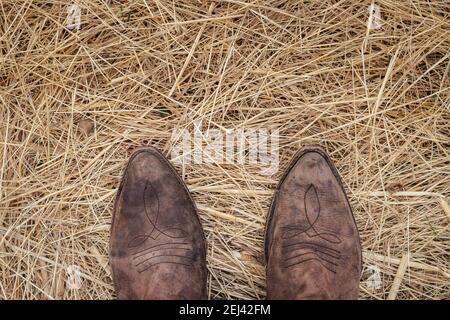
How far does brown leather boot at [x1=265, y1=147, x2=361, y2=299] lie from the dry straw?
2.2 inches

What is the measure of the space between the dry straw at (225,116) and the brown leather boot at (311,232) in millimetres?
55

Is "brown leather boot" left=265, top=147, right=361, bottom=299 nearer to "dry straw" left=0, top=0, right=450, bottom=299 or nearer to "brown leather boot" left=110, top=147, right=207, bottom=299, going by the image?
"dry straw" left=0, top=0, right=450, bottom=299

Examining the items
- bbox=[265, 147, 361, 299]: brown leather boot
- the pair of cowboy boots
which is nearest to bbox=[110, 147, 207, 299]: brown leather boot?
the pair of cowboy boots

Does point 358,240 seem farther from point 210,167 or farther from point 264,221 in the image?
point 210,167

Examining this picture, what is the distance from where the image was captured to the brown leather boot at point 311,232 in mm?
1605

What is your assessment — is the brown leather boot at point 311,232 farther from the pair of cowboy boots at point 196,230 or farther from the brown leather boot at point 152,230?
the brown leather boot at point 152,230

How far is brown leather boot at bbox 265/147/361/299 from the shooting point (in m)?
1.61

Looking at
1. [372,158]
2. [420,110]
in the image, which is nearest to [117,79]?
[372,158]

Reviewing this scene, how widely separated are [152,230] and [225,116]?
18.6 inches

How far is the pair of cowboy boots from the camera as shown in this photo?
5.32 ft

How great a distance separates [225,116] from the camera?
171 cm

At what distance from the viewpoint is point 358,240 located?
166 cm
